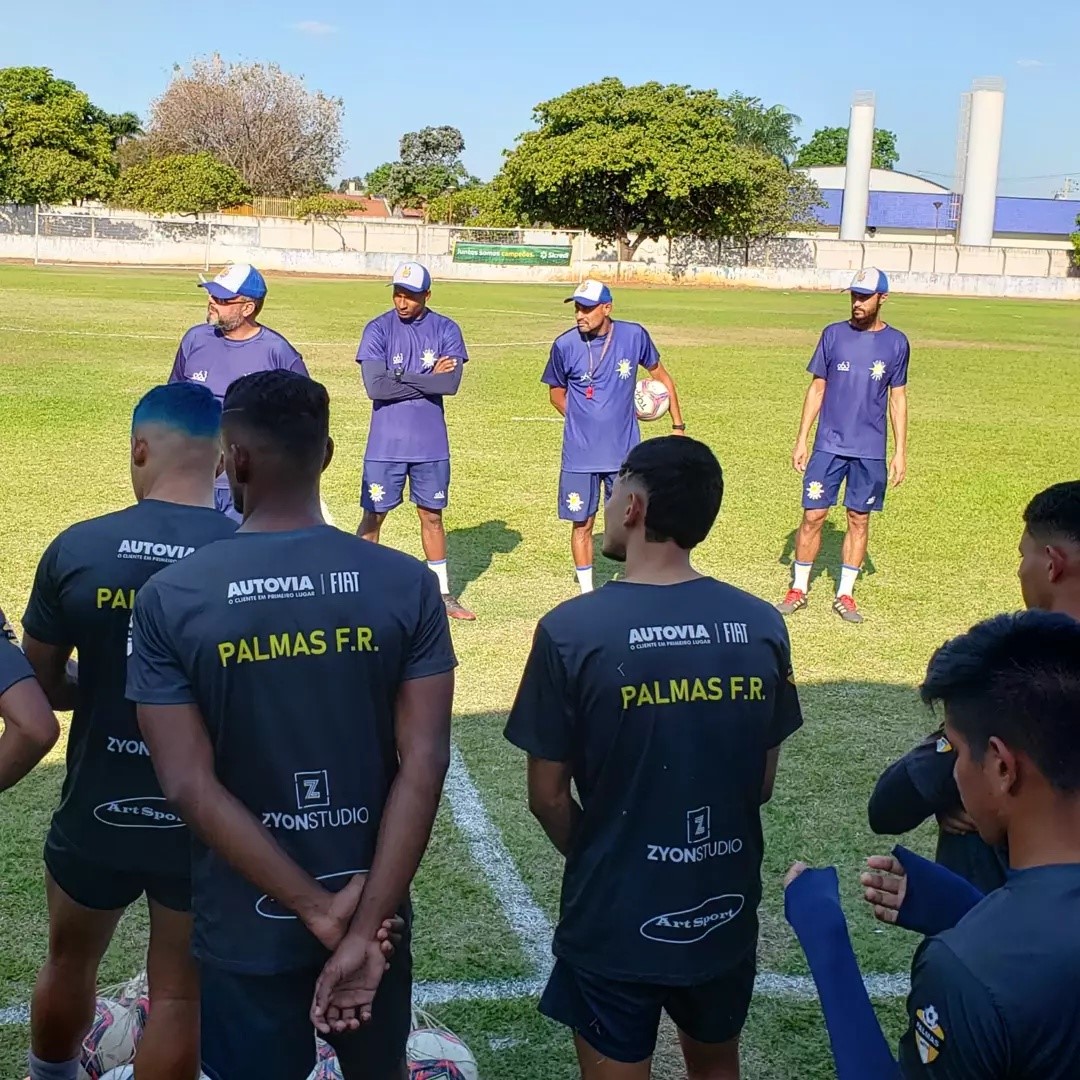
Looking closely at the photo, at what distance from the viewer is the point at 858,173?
83.2 metres

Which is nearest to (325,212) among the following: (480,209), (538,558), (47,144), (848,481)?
(480,209)

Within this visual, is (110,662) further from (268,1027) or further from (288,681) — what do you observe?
(268,1027)

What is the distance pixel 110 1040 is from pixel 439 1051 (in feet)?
3.34

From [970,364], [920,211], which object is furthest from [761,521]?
[920,211]

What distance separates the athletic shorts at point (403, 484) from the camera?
8.80 m

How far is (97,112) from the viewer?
3036 inches

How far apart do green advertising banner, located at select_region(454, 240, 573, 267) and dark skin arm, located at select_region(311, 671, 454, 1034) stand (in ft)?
195

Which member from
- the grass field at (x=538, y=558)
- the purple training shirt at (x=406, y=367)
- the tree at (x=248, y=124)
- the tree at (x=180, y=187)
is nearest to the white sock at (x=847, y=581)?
the grass field at (x=538, y=558)

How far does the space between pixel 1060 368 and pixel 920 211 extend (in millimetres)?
79339

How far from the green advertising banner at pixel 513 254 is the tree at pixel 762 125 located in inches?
1780

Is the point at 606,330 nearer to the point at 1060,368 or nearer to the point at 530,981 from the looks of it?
the point at 530,981

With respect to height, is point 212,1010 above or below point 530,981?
above

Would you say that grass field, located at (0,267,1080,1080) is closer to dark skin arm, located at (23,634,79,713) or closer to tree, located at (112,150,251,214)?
dark skin arm, located at (23,634,79,713)

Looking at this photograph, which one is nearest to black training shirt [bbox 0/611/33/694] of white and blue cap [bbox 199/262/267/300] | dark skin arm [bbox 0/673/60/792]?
dark skin arm [bbox 0/673/60/792]
